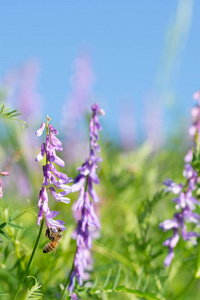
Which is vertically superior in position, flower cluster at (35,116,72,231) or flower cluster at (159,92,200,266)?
flower cluster at (159,92,200,266)

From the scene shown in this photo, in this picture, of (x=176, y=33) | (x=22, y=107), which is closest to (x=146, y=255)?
(x=176, y=33)

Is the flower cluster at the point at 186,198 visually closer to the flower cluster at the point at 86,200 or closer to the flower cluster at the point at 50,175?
the flower cluster at the point at 86,200

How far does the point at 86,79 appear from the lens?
5750mm

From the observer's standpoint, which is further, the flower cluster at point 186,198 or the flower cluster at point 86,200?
the flower cluster at point 186,198

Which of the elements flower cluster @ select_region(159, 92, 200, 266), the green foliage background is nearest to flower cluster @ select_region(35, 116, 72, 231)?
the green foliage background

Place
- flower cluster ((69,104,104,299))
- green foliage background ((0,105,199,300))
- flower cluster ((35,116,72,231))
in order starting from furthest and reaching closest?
green foliage background ((0,105,199,300)), flower cluster ((69,104,104,299)), flower cluster ((35,116,72,231))

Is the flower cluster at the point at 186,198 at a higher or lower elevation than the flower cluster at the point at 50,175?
higher

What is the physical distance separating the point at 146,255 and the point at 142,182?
946 mm

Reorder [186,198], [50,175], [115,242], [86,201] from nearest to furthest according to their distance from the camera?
[50,175]
[86,201]
[186,198]
[115,242]

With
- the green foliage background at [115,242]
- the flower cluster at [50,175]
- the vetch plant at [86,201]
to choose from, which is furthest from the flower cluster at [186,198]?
the flower cluster at [50,175]

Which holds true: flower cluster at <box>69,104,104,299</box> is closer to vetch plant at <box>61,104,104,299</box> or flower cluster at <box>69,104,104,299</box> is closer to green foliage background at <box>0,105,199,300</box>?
vetch plant at <box>61,104,104,299</box>

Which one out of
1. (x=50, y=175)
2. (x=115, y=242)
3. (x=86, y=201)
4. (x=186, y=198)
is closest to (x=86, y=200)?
(x=86, y=201)

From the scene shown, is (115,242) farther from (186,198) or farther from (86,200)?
(86,200)

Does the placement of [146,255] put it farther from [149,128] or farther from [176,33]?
[149,128]
